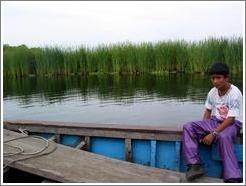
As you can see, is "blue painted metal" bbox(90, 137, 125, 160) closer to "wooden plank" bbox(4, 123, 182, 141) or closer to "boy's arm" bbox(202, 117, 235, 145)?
"wooden plank" bbox(4, 123, 182, 141)

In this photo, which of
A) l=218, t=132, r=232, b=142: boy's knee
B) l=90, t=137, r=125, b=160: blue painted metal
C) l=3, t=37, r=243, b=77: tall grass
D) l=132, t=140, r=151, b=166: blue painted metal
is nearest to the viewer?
l=218, t=132, r=232, b=142: boy's knee

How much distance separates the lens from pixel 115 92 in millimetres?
14383

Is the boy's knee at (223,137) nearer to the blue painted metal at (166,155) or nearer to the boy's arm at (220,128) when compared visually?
the boy's arm at (220,128)

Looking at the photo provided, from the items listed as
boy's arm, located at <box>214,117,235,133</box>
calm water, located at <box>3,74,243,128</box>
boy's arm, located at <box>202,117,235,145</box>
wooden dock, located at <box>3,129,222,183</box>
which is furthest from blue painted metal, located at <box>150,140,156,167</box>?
calm water, located at <box>3,74,243,128</box>

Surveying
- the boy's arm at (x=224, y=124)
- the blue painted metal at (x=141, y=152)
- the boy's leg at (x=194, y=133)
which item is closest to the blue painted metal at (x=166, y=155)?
the blue painted metal at (x=141, y=152)

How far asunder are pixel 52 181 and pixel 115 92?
427 inches

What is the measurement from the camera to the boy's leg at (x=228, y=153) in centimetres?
345

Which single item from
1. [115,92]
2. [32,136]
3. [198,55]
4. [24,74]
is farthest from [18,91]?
[32,136]

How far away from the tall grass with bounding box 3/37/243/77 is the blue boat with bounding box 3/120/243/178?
13578 millimetres

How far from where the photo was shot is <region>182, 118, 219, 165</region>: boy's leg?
3.65 m

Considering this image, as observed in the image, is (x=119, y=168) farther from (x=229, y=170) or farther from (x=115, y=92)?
(x=115, y=92)

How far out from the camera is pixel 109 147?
4.53m

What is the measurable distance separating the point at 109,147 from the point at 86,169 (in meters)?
0.87

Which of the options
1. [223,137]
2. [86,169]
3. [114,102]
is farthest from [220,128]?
[114,102]
